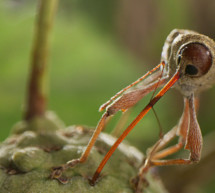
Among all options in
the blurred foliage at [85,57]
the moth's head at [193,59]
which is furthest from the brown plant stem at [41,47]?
the blurred foliage at [85,57]

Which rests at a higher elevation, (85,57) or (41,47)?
(41,47)

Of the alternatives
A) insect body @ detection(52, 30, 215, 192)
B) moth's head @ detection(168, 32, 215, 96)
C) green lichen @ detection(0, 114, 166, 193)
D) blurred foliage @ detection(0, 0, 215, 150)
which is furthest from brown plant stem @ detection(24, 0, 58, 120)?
blurred foliage @ detection(0, 0, 215, 150)

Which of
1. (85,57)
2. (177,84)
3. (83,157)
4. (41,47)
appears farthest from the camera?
(85,57)

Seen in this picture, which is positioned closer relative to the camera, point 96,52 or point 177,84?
point 177,84

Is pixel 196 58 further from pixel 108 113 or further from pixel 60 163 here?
pixel 60 163

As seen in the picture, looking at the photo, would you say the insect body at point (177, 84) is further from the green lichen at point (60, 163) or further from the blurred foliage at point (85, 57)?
the blurred foliage at point (85, 57)

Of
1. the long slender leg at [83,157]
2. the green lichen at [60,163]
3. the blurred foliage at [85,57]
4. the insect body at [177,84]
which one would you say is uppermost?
the insect body at [177,84]

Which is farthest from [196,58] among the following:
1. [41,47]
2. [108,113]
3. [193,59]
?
[41,47]
